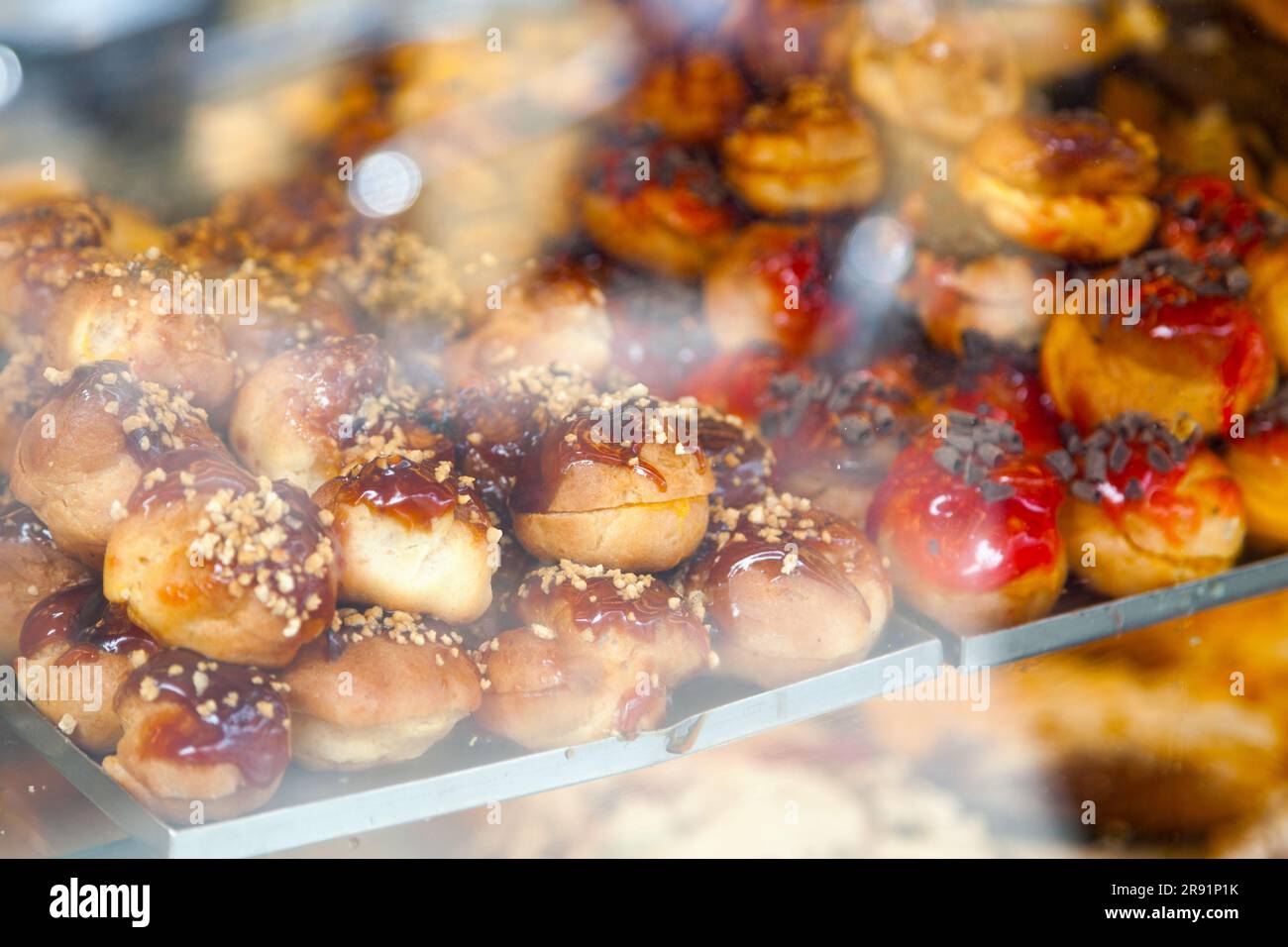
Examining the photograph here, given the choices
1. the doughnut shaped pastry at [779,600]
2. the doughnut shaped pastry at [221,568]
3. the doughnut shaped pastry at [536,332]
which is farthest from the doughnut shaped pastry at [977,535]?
the doughnut shaped pastry at [221,568]

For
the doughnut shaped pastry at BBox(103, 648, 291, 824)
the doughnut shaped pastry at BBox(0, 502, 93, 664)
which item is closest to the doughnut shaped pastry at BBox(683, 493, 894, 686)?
the doughnut shaped pastry at BBox(103, 648, 291, 824)

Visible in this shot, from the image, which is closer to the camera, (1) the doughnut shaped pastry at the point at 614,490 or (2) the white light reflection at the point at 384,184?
(1) the doughnut shaped pastry at the point at 614,490

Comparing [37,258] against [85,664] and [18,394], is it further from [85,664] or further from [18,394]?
[85,664]

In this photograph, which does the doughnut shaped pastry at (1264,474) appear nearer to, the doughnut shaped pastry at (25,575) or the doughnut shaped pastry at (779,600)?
the doughnut shaped pastry at (779,600)
